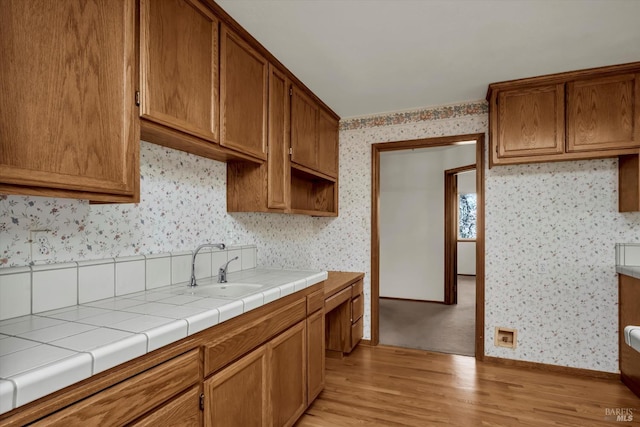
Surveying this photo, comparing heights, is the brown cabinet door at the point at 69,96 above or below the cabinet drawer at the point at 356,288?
above

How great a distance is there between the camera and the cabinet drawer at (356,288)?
3221 millimetres

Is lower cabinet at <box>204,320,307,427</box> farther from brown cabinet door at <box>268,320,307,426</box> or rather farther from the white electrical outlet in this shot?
the white electrical outlet

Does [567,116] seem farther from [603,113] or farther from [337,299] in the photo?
[337,299]

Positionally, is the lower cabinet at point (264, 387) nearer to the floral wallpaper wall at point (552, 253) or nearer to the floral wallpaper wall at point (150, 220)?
the floral wallpaper wall at point (150, 220)

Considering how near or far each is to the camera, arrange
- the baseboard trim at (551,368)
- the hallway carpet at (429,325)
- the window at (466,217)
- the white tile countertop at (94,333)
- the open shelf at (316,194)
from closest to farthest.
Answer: the white tile countertop at (94,333), the baseboard trim at (551,368), the open shelf at (316,194), the hallway carpet at (429,325), the window at (466,217)

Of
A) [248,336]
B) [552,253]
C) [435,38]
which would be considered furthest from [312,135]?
[552,253]

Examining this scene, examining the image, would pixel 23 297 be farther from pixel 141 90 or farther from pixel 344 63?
pixel 344 63

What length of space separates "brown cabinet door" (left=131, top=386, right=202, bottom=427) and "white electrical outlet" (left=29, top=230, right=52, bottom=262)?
2.56ft

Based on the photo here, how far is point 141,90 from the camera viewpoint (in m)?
1.38

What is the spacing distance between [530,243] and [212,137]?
2.74 metres

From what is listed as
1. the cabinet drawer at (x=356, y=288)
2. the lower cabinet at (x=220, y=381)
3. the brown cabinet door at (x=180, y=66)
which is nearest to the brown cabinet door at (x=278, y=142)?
the brown cabinet door at (x=180, y=66)

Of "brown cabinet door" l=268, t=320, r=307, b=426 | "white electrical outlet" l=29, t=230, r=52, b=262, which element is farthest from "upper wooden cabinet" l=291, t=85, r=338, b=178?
"white electrical outlet" l=29, t=230, r=52, b=262

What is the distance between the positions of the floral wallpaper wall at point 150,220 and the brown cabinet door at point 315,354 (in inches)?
31.3

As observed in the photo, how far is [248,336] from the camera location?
154cm
